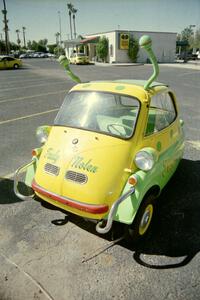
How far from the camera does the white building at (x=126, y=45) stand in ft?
144

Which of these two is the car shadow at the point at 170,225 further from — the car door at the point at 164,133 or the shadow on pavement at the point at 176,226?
the car door at the point at 164,133

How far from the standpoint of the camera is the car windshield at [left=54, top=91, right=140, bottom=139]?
381 centimetres

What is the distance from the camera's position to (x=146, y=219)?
11.6 feet

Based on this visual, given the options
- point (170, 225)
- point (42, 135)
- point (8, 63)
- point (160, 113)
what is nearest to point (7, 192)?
point (42, 135)

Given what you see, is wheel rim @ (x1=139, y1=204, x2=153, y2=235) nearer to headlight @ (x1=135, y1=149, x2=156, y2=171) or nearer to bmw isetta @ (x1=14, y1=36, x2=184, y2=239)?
bmw isetta @ (x1=14, y1=36, x2=184, y2=239)

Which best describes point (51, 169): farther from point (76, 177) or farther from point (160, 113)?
point (160, 113)

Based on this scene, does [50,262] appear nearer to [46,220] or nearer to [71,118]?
[46,220]

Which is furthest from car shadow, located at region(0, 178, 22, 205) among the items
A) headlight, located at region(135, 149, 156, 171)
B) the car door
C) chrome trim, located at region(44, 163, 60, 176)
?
the car door

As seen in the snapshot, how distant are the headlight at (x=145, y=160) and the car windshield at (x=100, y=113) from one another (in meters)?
0.43

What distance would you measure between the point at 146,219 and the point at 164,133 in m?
1.34

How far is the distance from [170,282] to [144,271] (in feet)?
0.99

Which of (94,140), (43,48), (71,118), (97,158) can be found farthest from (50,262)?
(43,48)

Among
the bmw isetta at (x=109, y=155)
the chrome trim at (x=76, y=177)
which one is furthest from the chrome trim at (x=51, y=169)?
the chrome trim at (x=76, y=177)

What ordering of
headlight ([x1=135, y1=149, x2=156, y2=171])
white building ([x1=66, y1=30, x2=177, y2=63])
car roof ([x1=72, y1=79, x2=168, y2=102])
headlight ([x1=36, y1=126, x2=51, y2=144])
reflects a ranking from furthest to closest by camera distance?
A: white building ([x1=66, y1=30, x2=177, y2=63]), headlight ([x1=36, y1=126, x2=51, y2=144]), car roof ([x1=72, y1=79, x2=168, y2=102]), headlight ([x1=135, y1=149, x2=156, y2=171])
